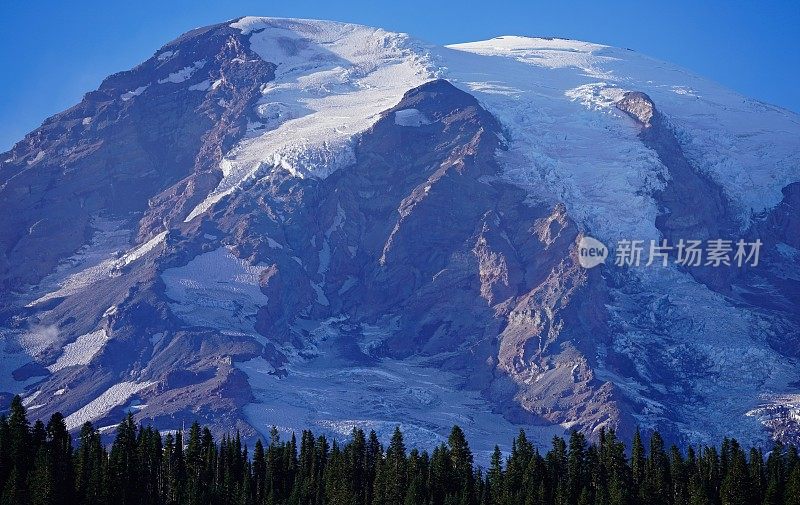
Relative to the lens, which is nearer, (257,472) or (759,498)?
(759,498)

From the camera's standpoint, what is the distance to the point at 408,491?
164500 millimetres

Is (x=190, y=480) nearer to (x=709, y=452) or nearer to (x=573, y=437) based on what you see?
(x=573, y=437)

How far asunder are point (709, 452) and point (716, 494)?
46.7 feet

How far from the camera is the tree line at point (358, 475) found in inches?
6319

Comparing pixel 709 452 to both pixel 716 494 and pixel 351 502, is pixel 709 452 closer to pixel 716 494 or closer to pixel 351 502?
pixel 716 494

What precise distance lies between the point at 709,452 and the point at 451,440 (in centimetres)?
2903

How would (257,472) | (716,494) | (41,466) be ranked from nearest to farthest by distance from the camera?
(41,466)
(716,494)
(257,472)

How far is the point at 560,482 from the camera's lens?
171 metres

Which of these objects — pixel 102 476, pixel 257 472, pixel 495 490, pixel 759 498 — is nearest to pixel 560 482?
pixel 495 490

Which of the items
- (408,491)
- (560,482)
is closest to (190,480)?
(408,491)

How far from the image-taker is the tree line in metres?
160

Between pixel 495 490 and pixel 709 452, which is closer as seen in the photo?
pixel 495 490

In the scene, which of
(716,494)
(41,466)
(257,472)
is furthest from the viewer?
(257,472)

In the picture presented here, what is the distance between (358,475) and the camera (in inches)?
6880
